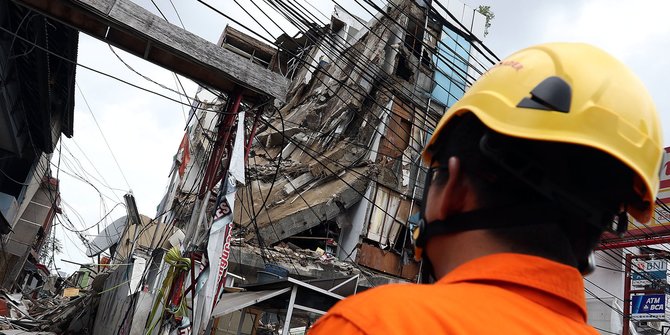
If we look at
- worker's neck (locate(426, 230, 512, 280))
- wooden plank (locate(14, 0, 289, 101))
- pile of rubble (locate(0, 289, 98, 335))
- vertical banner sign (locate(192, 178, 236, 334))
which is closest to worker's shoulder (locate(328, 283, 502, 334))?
worker's neck (locate(426, 230, 512, 280))

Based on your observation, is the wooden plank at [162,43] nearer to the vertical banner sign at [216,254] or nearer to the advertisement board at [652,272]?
the vertical banner sign at [216,254]

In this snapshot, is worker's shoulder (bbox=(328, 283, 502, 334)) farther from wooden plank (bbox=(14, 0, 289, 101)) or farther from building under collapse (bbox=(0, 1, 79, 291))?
building under collapse (bbox=(0, 1, 79, 291))

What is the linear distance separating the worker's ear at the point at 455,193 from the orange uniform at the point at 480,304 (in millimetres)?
142

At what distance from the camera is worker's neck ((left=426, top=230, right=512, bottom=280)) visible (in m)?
1.07

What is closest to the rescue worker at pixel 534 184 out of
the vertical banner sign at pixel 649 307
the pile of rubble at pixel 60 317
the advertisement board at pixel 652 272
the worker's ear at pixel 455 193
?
the worker's ear at pixel 455 193

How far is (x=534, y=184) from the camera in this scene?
1.05 m

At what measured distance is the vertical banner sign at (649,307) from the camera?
43.7 feet

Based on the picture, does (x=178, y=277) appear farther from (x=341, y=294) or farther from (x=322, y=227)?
(x=322, y=227)

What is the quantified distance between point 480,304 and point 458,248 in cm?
24

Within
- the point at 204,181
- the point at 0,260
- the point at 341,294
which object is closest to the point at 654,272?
the point at 341,294

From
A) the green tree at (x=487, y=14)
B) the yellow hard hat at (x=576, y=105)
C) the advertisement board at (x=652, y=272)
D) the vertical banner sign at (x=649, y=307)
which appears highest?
the green tree at (x=487, y=14)

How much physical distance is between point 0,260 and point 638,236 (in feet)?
63.7

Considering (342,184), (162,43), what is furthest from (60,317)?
(162,43)

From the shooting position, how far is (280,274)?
10141mm
